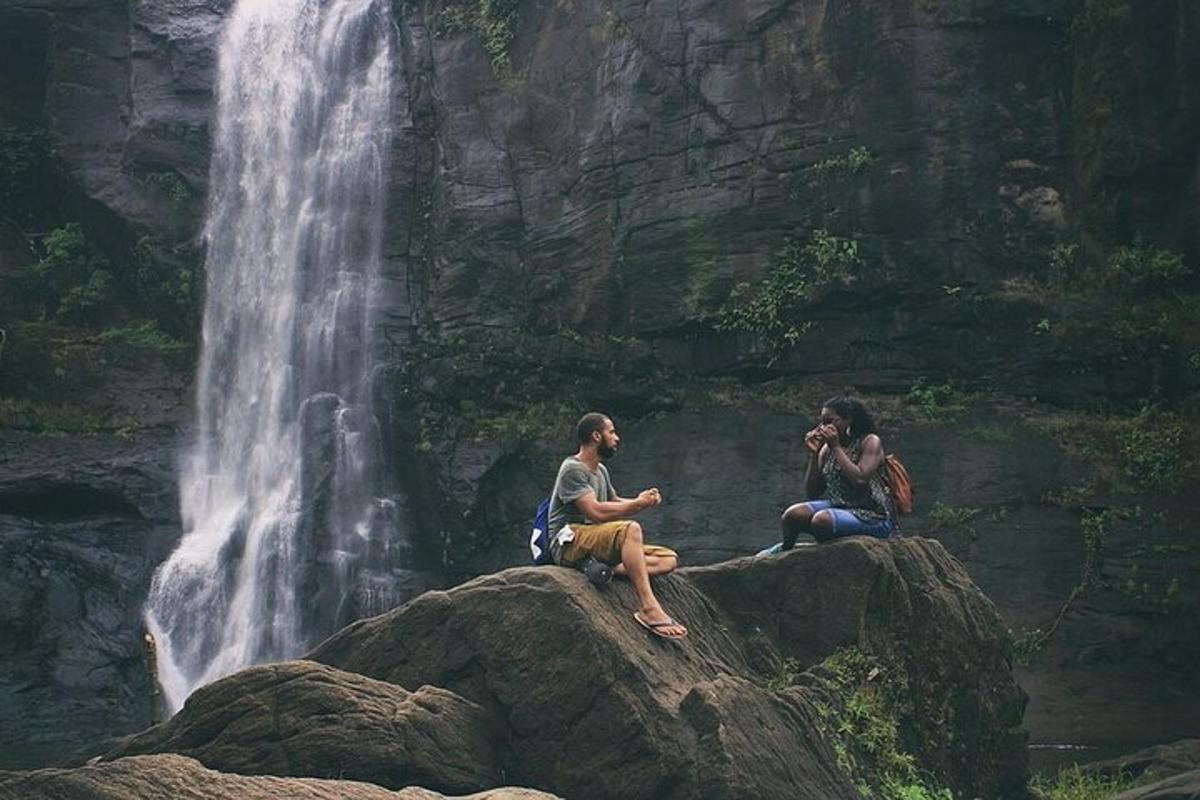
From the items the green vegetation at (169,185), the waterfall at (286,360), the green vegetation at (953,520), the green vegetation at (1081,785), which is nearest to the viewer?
the green vegetation at (1081,785)

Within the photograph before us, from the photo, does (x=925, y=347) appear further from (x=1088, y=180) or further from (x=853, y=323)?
(x=1088, y=180)

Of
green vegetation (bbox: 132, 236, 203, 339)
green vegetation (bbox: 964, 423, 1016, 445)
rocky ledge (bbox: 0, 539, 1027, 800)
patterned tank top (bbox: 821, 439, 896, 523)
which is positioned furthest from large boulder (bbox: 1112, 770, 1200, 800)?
green vegetation (bbox: 132, 236, 203, 339)

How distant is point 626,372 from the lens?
2220cm

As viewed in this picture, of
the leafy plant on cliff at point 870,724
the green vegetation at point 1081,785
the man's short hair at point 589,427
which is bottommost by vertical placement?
the green vegetation at point 1081,785

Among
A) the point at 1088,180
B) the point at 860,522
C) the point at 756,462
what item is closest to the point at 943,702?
the point at 860,522

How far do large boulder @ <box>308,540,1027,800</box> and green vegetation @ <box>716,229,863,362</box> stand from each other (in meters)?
9.14

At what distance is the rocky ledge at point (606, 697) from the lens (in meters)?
9.27

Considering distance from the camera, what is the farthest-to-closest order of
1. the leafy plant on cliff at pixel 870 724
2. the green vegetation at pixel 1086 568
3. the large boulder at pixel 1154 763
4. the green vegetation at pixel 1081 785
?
1. the green vegetation at pixel 1086 568
2. the large boulder at pixel 1154 763
3. the green vegetation at pixel 1081 785
4. the leafy plant on cliff at pixel 870 724

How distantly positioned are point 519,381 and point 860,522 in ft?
37.9

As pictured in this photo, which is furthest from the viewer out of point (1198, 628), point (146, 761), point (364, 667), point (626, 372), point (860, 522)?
point (626, 372)

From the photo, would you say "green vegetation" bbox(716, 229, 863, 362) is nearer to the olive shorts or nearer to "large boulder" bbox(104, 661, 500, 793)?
the olive shorts

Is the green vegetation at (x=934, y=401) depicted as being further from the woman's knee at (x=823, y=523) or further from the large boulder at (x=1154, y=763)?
the woman's knee at (x=823, y=523)

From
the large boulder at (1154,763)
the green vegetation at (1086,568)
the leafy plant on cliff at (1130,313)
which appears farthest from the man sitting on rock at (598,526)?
the leafy plant on cliff at (1130,313)

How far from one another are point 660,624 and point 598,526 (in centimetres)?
75
